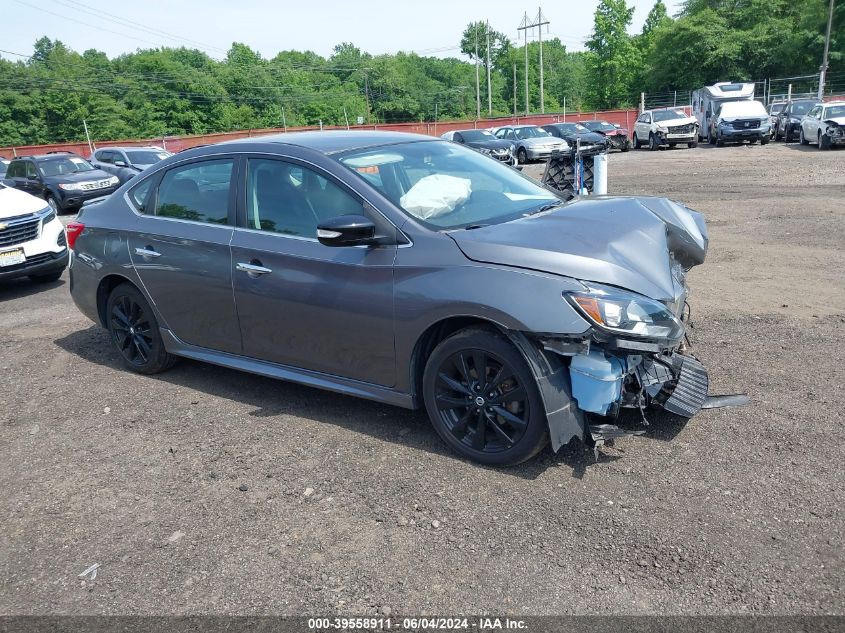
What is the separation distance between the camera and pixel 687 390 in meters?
3.98

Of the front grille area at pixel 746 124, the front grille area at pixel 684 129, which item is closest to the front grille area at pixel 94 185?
the front grille area at pixel 684 129

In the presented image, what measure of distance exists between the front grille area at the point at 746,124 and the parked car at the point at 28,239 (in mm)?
26424

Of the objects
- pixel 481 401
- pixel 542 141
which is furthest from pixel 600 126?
pixel 481 401

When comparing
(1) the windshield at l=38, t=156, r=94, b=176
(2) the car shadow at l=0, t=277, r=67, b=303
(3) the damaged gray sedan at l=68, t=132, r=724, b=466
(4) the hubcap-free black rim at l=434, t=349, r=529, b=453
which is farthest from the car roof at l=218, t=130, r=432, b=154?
(1) the windshield at l=38, t=156, r=94, b=176

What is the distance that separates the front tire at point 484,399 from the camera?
3670mm

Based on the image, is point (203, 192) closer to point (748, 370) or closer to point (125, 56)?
point (748, 370)

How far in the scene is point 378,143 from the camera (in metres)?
4.78

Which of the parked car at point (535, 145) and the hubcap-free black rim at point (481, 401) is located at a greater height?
the hubcap-free black rim at point (481, 401)

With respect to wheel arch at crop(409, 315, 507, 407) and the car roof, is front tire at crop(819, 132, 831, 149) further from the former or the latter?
wheel arch at crop(409, 315, 507, 407)

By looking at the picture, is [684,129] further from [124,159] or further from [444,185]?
[444,185]

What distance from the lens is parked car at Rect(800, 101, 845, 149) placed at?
22859 mm

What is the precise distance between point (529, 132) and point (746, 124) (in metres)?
8.76

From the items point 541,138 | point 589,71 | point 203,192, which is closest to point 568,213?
point 203,192

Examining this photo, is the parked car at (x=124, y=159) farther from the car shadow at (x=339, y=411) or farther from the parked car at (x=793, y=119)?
the parked car at (x=793, y=119)
